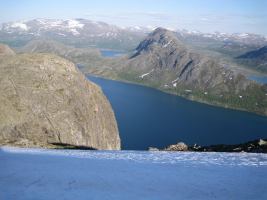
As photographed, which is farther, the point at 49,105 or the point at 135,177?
the point at 49,105

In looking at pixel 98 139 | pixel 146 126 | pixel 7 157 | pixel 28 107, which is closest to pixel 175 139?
pixel 146 126

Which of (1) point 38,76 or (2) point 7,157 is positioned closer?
(2) point 7,157

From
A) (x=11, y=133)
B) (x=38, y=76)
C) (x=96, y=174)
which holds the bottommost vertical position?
(x=11, y=133)

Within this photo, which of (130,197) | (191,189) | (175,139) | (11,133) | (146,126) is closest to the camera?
(130,197)

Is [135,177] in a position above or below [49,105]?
above

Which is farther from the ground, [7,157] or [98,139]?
[7,157]

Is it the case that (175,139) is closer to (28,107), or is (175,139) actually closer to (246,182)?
(28,107)
